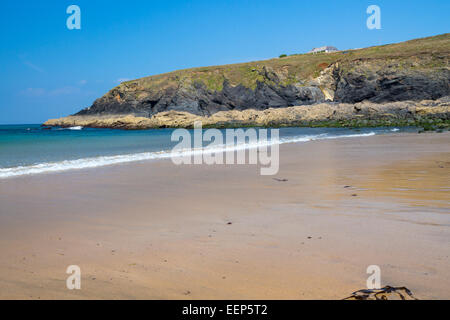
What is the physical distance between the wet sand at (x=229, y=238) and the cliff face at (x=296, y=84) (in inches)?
1748

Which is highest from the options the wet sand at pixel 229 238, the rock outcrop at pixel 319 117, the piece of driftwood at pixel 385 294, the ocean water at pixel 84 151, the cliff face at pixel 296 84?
the cliff face at pixel 296 84

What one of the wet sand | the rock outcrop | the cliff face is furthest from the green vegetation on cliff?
the wet sand

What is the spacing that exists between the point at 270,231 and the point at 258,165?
6.41m

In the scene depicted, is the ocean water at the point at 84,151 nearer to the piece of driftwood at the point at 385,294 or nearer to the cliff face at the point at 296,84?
the piece of driftwood at the point at 385,294

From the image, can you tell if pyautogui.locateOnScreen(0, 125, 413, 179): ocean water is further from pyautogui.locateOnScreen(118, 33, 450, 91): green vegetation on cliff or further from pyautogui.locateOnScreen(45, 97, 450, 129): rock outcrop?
pyautogui.locateOnScreen(118, 33, 450, 91): green vegetation on cliff

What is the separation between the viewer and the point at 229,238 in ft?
12.7

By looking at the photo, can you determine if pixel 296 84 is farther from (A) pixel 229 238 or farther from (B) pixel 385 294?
(B) pixel 385 294

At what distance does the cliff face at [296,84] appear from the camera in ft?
152

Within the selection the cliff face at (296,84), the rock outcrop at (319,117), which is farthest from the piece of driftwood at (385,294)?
the cliff face at (296,84)

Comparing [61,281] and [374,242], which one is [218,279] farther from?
[374,242]

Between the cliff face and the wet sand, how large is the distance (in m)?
44.4

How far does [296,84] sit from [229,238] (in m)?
58.8

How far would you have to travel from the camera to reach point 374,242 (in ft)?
11.6

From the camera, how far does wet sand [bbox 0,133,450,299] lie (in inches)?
107
